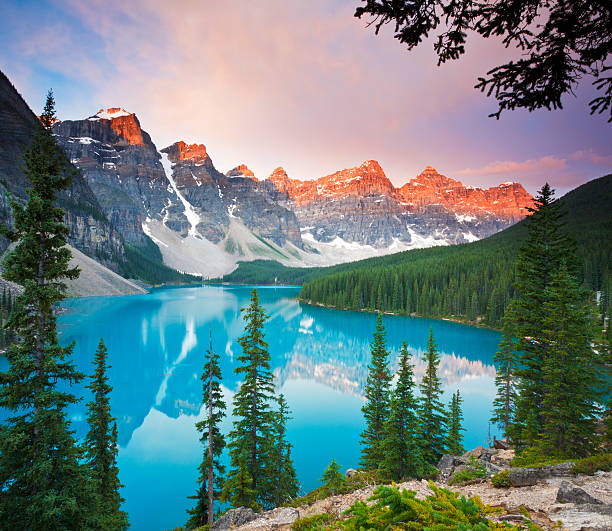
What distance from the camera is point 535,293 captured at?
15164 mm

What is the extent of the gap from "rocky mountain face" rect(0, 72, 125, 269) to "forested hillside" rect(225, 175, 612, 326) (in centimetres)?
8397

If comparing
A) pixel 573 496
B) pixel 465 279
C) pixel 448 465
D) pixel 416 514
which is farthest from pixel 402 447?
pixel 465 279

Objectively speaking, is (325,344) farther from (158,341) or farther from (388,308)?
(388,308)

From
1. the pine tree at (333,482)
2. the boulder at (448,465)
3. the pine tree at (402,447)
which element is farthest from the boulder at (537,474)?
the pine tree at (402,447)

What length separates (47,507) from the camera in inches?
309

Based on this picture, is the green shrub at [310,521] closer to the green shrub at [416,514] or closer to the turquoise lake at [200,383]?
the green shrub at [416,514]

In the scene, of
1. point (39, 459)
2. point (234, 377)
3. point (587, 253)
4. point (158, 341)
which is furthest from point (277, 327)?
point (587, 253)

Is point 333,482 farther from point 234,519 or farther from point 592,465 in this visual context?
point 592,465

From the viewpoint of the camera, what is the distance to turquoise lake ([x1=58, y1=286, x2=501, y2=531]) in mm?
19484

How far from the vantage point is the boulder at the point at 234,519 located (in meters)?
9.30

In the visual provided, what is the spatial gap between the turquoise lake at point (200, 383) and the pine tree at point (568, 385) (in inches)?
494

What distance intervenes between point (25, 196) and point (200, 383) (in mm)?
109021

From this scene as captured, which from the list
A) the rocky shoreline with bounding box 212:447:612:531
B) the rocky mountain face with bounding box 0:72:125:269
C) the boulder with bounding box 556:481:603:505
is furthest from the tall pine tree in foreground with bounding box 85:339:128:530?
the rocky mountain face with bounding box 0:72:125:269

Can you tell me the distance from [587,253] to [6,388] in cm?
9757
